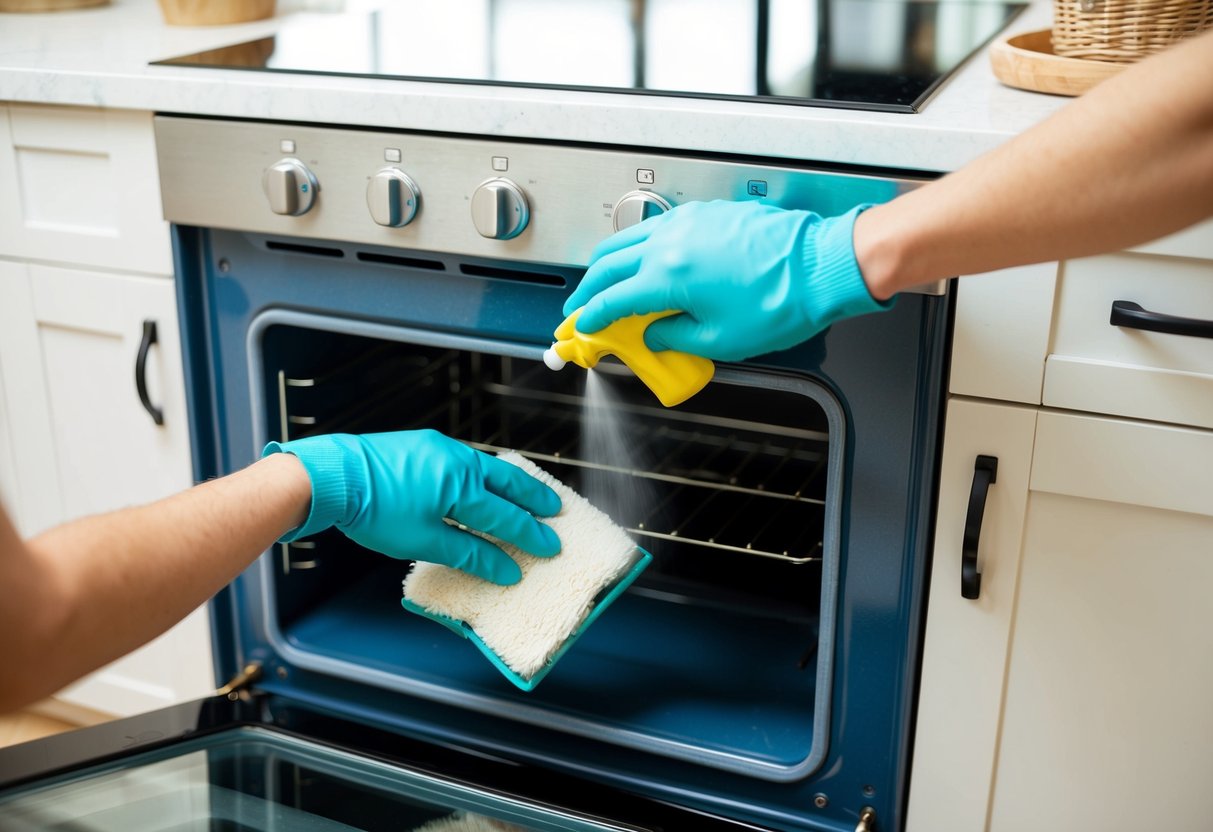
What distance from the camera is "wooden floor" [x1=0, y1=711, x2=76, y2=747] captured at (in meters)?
1.84

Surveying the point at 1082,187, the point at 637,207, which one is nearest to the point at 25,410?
the point at 637,207

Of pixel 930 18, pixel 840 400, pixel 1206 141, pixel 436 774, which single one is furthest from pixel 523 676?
pixel 930 18

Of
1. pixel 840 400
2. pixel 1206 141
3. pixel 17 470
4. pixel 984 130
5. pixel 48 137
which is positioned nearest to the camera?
pixel 1206 141

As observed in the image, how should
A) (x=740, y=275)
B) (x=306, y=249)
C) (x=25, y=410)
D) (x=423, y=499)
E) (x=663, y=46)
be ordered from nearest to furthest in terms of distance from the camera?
(x=740, y=275) → (x=423, y=499) → (x=306, y=249) → (x=663, y=46) → (x=25, y=410)

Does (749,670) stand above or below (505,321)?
below

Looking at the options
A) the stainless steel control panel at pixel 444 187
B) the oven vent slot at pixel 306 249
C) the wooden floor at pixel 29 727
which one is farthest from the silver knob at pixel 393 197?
the wooden floor at pixel 29 727

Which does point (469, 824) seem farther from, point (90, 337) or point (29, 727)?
point (29, 727)

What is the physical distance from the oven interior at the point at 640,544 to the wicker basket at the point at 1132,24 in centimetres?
46

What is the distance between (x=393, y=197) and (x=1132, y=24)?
69 cm

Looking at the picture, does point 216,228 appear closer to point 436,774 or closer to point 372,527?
point 372,527

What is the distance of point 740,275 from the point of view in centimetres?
98

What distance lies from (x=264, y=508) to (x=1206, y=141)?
0.81 meters

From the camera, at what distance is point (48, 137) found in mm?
1368

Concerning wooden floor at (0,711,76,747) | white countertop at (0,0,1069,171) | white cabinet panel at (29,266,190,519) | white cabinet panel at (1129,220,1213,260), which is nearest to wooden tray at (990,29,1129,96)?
white countertop at (0,0,1069,171)
